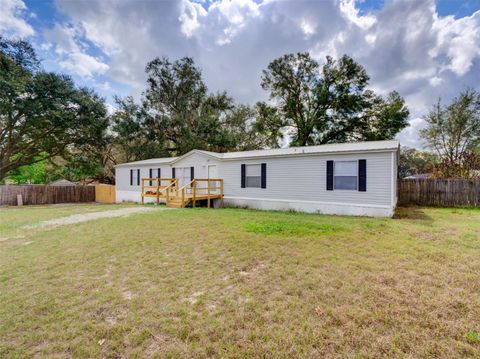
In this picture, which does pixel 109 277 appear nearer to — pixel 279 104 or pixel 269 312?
pixel 269 312

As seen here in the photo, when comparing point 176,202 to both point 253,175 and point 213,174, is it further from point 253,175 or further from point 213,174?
point 253,175

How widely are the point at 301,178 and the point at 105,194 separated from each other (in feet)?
52.9

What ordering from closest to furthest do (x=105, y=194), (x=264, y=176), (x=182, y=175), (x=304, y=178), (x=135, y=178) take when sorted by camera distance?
(x=304, y=178) < (x=264, y=176) < (x=182, y=175) < (x=135, y=178) < (x=105, y=194)

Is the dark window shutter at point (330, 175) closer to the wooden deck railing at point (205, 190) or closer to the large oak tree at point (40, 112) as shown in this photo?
the wooden deck railing at point (205, 190)

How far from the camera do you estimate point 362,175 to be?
909cm

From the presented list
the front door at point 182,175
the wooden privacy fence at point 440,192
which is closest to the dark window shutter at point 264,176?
the front door at point 182,175

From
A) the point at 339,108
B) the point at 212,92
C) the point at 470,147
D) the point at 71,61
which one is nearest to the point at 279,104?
the point at 339,108

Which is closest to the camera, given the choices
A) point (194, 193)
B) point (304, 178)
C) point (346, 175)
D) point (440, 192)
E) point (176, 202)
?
point (346, 175)

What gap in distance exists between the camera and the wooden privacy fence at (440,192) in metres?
11.3

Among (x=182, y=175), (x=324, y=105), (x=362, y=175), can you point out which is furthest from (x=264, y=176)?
(x=324, y=105)

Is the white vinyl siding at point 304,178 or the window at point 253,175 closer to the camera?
the white vinyl siding at point 304,178

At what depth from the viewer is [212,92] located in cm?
2406

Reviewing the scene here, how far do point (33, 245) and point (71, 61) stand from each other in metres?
12.1

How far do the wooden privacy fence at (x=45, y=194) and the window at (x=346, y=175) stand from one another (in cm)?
1864
